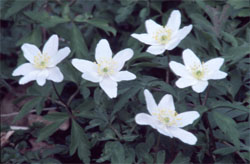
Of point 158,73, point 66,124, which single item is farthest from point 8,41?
point 158,73

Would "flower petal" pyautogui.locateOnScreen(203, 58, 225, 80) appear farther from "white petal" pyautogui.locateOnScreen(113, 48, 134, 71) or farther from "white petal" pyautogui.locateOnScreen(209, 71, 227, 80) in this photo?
"white petal" pyautogui.locateOnScreen(113, 48, 134, 71)

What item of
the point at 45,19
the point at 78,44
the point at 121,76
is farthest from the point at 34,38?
the point at 121,76

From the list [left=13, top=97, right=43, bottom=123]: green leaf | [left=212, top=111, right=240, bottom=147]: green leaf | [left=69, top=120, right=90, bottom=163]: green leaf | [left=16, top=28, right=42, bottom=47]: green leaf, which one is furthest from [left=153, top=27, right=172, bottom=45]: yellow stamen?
[left=16, top=28, right=42, bottom=47]: green leaf

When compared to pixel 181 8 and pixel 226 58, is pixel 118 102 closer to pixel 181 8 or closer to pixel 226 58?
pixel 226 58

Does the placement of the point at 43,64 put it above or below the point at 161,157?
above

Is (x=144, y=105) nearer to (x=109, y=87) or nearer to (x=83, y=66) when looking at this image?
(x=109, y=87)


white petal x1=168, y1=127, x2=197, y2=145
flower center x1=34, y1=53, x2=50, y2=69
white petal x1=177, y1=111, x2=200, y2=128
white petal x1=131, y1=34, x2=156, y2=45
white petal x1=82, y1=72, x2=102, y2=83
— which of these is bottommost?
white petal x1=168, y1=127, x2=197, y2=145
